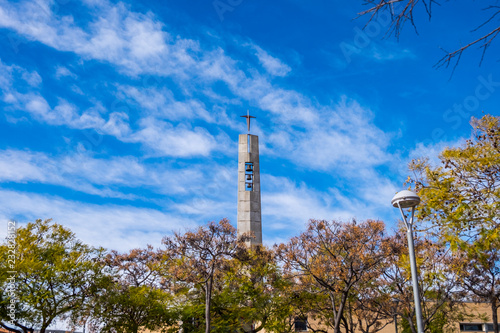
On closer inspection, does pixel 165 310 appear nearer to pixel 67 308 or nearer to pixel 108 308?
pixel 108 308

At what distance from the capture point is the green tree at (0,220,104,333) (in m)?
27.9

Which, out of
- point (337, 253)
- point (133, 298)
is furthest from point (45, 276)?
point (337, 253)

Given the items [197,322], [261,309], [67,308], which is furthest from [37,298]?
[261,309]

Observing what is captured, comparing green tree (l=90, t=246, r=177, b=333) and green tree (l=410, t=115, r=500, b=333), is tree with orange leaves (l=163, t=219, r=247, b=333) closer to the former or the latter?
green tree (l=90, t=246, r=177, b=333)

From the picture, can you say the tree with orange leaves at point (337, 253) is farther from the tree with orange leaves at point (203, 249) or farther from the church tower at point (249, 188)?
the church tower at point (249, 188)

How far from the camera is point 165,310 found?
3341 centimetres

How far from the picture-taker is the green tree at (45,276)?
→ 27.9 meters

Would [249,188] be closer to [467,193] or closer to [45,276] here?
[45,276]

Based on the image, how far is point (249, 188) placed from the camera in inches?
1599

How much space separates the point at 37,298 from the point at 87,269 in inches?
160

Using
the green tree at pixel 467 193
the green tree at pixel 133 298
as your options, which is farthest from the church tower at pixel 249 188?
the green tree at pixel 467 193

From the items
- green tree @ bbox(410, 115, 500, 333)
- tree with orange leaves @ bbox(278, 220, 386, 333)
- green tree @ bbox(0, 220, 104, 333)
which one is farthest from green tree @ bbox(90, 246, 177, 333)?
green tree @ bbox(410, 115, 500, 333)

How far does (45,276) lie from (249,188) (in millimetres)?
A: 18688

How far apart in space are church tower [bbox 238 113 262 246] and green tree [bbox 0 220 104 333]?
1275 cm
